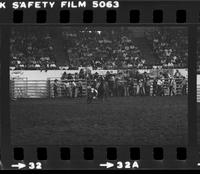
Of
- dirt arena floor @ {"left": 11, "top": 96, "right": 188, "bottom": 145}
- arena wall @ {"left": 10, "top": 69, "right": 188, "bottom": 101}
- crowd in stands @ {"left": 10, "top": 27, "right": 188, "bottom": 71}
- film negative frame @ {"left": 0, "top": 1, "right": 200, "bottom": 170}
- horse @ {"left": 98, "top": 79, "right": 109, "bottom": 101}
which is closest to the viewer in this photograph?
film negative frame @ {"left": 0, "top": 1, "right": 200, "bottom": 170}

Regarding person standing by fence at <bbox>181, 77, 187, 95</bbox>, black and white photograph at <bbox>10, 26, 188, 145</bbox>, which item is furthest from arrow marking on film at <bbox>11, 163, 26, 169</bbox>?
person standing by fence at <bbox>181, 77, 187, 95</bbox>

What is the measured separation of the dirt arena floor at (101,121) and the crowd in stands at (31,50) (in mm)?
446

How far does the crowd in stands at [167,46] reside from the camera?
7715 millimetres

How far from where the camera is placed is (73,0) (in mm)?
6613

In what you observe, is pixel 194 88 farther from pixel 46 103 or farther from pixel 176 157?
pixel 46 103

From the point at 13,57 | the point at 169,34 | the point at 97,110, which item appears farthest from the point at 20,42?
the point at 169,34

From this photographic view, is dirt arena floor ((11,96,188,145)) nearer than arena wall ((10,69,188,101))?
No

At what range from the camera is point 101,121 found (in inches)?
313

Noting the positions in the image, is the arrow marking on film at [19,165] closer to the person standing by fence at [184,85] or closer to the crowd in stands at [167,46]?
the person standing by fence at [184,85]

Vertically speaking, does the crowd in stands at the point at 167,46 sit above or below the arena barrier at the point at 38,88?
above

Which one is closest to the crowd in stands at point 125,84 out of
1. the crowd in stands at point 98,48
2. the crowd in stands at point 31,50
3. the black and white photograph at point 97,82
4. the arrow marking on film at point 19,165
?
the black and white photograph at point 97,82

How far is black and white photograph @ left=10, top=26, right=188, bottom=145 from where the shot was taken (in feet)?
24.3

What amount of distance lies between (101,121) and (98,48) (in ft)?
3.33

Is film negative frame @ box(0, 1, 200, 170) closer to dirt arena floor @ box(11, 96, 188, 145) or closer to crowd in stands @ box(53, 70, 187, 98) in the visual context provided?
dirt arena floor @ box(11, 96, 188, 145)
